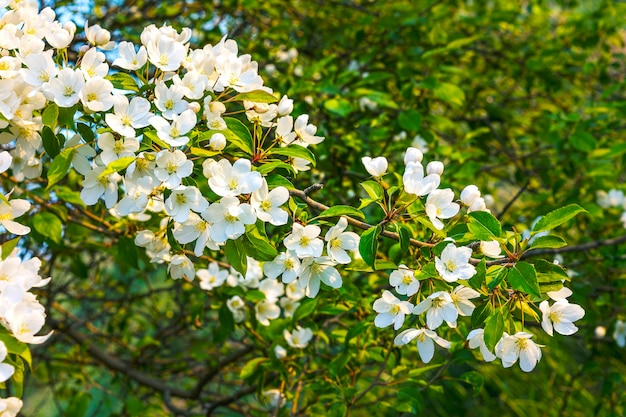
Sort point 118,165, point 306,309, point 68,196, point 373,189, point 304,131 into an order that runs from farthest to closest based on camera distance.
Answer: point 68,196, point 306,309, point 304,131, point 373,189, point 118,165

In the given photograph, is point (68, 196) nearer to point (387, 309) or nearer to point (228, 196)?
point (228, 196)

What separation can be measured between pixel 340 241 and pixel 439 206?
17 cm

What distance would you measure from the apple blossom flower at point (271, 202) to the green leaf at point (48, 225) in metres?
0.77

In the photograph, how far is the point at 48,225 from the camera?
1.54m

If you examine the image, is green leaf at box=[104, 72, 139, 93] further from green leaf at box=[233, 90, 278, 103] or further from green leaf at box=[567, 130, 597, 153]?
green leaf at box=[567, 130, 597, 153]

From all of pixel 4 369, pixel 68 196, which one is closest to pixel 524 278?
pixel 4 369

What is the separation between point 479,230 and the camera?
38.6 inches

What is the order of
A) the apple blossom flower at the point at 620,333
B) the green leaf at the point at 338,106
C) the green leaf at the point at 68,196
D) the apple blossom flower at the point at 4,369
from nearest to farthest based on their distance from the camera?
the apple blossom flower at the point at 4,369 → the green leaf at the point at 68,196 → the green leaf at the point at 338,106 → the apple blossom flower at the point at 620,333

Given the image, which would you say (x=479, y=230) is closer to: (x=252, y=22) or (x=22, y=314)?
(x=22, y=314)

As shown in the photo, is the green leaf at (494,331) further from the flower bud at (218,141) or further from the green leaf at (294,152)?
the flower bud at (218,141)

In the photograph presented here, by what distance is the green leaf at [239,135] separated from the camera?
1.02m

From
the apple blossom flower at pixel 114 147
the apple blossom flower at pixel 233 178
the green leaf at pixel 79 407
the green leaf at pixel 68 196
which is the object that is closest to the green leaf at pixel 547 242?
the apple blossom flower at pixel 233 178

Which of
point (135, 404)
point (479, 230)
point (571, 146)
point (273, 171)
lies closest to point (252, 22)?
point (571, 146)

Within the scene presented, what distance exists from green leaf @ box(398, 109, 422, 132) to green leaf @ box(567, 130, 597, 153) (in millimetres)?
559
